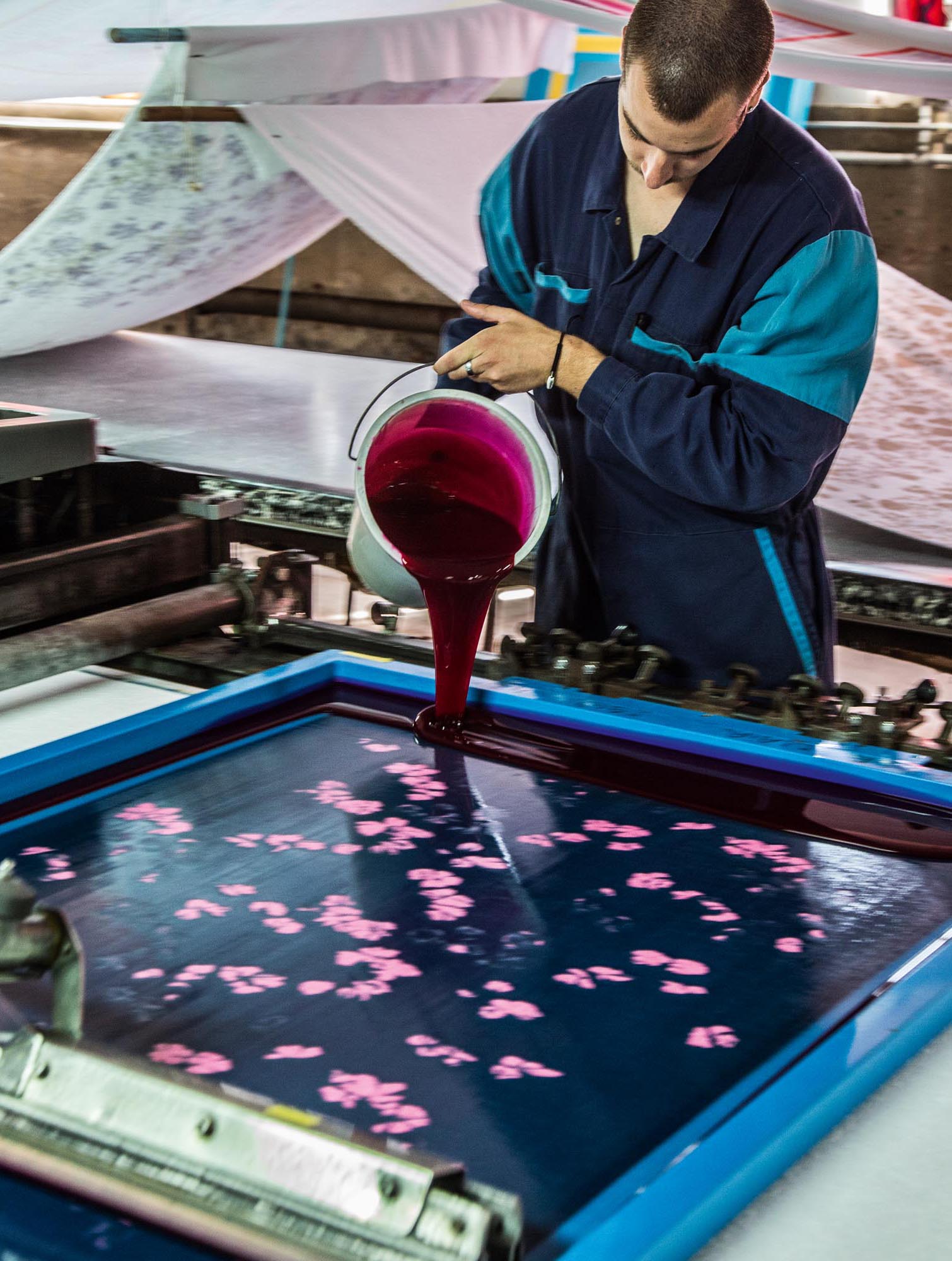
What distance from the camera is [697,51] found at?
4.73ft

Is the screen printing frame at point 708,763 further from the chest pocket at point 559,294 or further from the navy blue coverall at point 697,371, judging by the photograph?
the chest pocket at point 559,294

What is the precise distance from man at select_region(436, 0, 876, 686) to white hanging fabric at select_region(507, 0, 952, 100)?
1418 mm

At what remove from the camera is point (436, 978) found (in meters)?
1.03

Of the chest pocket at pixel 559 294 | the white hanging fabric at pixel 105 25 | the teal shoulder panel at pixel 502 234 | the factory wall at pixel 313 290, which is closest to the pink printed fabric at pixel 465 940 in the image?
the chest pocket at pixel 559 294

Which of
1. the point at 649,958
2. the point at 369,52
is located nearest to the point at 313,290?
the point at 369,52

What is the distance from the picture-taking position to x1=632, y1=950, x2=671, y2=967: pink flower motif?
1.06 meters

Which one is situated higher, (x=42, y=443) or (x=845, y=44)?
(x=845, y=44)

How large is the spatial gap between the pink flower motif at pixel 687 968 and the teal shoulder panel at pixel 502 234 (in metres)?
1.14

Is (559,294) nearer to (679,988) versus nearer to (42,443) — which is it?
(42,443)

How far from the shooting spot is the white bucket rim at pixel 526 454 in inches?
60.6

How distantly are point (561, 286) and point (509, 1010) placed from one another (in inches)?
44.9

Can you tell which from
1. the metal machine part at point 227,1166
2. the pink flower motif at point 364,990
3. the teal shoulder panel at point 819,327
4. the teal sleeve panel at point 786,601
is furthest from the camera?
the teal sleeve panel at point 786,601

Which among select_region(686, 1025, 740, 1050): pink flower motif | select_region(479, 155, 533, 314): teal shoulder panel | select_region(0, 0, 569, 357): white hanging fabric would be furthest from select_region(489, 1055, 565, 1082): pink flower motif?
select_region(0, 0, 569, 357): white hanging fabric

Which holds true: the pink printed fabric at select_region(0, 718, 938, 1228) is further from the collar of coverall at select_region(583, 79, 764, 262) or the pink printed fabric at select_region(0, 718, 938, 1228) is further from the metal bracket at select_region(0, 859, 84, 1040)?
the collar of coverall at select_region(583, 79, 764, 262)
